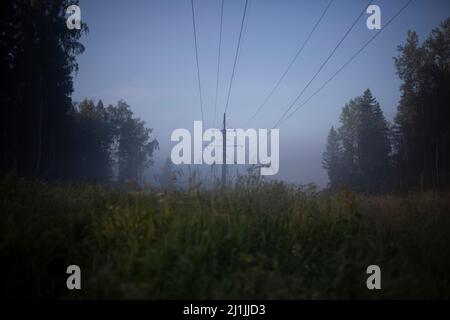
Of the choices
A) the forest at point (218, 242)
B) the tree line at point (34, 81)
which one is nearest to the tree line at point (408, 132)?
the forest at point (218, 242)

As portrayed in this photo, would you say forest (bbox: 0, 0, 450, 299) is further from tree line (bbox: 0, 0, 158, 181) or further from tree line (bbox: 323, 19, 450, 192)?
tree line (bbox: 323, 19, 450, 192)

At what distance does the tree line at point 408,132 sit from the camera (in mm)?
23750

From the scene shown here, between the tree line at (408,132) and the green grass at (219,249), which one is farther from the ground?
the tree line at (408,132)

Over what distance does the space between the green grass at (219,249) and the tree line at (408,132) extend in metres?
12.4

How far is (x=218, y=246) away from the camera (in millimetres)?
3322

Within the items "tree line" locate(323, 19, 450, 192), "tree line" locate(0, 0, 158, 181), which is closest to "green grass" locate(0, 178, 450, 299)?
"tree line" locate(0, 0, 158, 181)

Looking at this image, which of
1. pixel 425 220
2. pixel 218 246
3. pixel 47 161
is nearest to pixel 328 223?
pixel 218 246

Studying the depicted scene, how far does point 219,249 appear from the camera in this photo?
3320 mm

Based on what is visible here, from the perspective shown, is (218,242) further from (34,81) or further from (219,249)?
(34,81)

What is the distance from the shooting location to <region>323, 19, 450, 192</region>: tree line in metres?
23.8

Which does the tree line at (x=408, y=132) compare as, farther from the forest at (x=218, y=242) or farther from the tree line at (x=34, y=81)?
the tree line at (x=34, y=81)

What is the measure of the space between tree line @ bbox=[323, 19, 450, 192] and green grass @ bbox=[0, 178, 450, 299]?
40.6ft

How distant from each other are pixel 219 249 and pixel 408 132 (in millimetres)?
32401

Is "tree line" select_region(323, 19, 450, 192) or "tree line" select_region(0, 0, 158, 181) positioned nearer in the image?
"tree line" select_region(0, 0, 158, 181)
